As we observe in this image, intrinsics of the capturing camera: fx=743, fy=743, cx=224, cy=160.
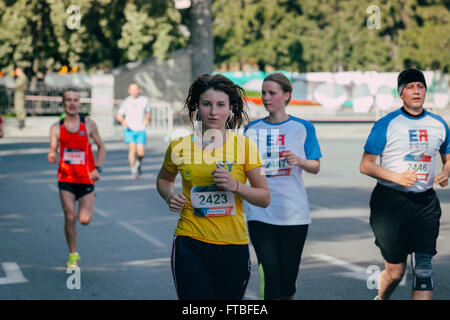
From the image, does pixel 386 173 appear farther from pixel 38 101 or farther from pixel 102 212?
pixel 38 101

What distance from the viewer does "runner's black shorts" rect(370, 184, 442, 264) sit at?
5.62 meters

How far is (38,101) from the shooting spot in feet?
120

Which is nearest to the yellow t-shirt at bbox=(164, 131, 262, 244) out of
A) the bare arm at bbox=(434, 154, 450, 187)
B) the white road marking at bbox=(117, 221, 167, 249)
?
the bare arm at bbox=(434, 154, 450, 187)

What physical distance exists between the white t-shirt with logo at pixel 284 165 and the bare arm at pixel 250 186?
135cm

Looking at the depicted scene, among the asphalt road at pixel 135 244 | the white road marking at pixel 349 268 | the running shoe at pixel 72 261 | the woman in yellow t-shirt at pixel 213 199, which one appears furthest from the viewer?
the running shoe at pixel 72 261

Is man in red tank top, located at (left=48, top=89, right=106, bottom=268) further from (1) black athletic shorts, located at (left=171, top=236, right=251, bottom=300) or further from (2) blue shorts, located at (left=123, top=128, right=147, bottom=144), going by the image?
(2) blue shorts, located at (left=123, top=128, right=147, bottom=144)

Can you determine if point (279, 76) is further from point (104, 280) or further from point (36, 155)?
point (36, 155)

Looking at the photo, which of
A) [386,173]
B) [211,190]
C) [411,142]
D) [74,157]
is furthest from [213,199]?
[74,157]

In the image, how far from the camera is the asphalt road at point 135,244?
22.4ft

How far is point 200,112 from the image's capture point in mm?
4133

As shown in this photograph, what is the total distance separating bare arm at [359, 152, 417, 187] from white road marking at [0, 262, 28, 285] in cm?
353

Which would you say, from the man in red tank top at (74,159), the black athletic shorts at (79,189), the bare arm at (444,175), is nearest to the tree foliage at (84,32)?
the man in red tank top at (74,159)

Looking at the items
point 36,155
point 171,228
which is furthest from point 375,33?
point 171,228

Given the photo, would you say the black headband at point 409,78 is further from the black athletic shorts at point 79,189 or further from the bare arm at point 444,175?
the black athletic shorts at point 79,189
